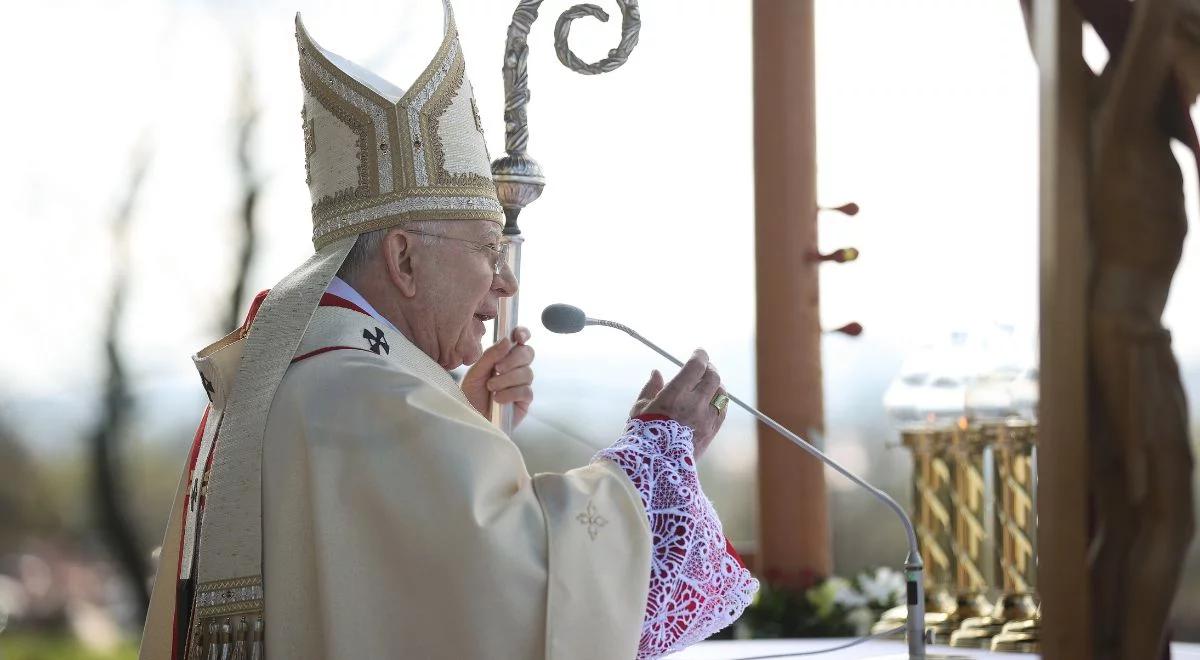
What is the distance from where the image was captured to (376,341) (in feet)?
6.82

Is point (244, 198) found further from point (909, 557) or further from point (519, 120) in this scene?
point (909, 557)

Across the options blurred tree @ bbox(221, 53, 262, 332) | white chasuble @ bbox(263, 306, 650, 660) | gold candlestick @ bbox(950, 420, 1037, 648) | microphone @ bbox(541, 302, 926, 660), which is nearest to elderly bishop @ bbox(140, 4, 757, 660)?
white chasuble @ bbox(263, 306, 650, 660)

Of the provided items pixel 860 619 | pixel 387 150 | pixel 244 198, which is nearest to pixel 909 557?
pixel 387 150

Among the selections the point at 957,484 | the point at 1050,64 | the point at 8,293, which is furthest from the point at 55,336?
the point at 1050,64

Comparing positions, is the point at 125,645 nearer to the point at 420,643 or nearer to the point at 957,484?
the point at 957,484

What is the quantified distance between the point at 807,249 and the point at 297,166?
84.1 inches

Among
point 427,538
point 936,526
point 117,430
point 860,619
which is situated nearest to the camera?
point 427,538

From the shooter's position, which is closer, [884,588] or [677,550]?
[677,550]

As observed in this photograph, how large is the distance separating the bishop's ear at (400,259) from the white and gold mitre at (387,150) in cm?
2

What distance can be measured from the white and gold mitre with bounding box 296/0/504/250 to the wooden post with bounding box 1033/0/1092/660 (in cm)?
123

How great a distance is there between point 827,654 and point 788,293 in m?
2.05

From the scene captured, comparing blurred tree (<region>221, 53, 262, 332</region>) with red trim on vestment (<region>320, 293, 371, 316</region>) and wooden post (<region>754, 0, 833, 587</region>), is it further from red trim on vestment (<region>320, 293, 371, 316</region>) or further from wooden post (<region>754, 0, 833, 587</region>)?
red trim on vestment (<region>320, 293, 371, 316</region>)

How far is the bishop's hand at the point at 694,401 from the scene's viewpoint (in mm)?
2070

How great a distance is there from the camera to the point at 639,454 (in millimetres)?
2004
